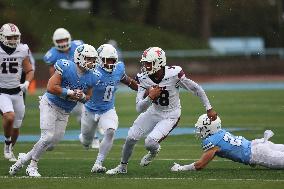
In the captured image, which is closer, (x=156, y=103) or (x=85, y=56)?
(x=85, y=56)

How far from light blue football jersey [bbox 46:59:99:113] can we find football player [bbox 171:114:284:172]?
1.54 meters

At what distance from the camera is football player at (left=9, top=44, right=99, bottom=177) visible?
11.6 m

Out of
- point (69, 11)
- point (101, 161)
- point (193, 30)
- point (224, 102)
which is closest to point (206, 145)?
point (101, 161)

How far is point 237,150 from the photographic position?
11.7 metres

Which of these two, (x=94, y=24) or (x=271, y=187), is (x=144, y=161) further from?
(x=94, y=24)

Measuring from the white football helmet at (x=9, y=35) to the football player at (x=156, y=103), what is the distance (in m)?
2.62

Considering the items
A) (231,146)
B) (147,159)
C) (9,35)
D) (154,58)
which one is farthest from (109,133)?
(9,35)

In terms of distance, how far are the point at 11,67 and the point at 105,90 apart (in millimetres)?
1800

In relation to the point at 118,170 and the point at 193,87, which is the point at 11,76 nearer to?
the point at 118,170

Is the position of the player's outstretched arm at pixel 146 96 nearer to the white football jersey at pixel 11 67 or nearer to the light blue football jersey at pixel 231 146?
the light blue football jersey at pixel 231 146

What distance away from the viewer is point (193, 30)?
55.5 meters

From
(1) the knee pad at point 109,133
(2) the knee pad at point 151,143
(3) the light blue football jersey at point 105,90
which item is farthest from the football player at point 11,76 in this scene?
(2) the knee pad at point 151,143

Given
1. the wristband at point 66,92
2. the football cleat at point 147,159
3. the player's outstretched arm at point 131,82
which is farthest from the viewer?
the player's outstretched arm at point 131,82

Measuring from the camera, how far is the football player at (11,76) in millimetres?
13891
